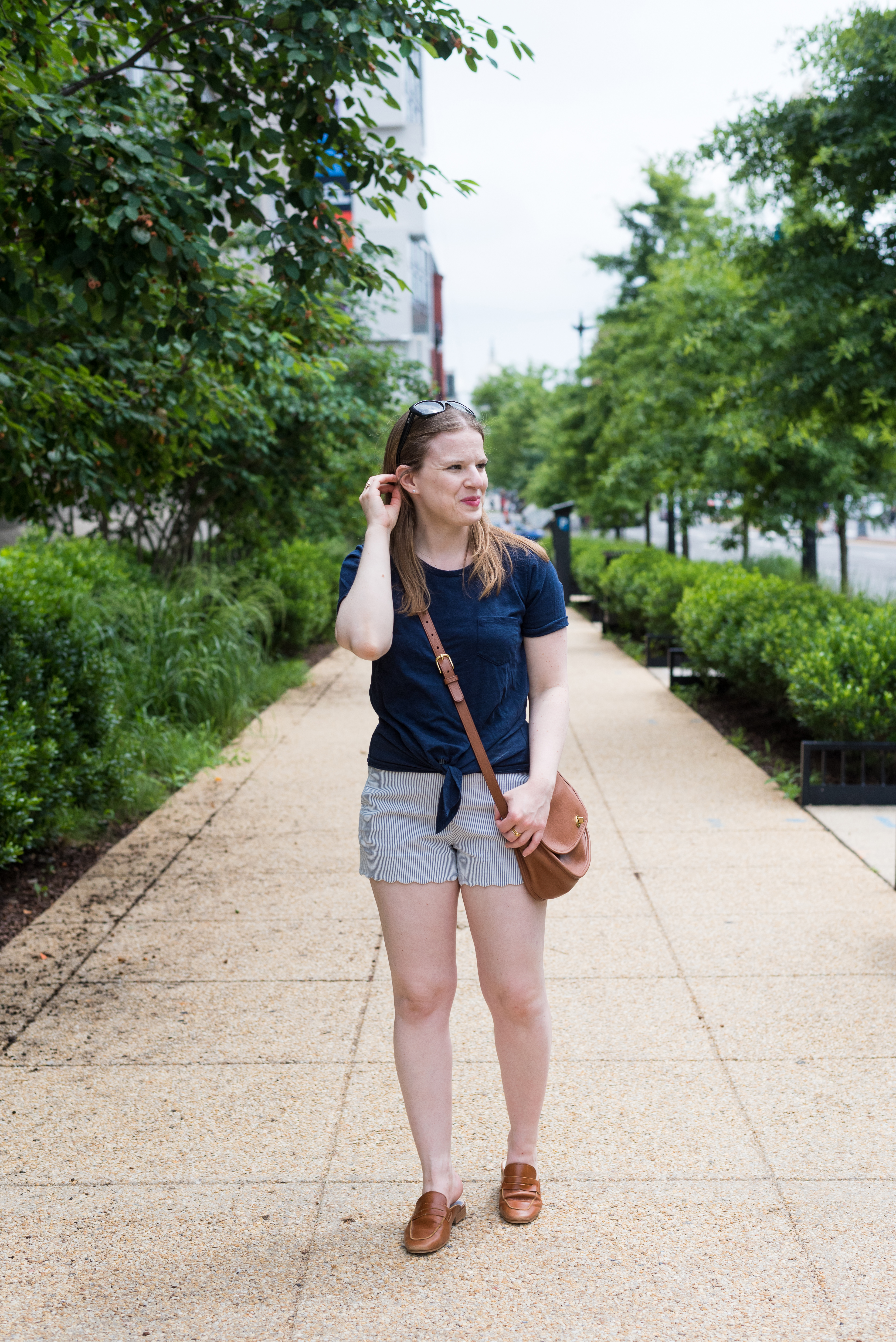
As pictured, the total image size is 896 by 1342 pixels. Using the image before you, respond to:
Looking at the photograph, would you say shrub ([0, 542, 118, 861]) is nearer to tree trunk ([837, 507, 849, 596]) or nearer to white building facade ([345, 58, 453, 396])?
tree trunk ([837, 507, 849, 596])

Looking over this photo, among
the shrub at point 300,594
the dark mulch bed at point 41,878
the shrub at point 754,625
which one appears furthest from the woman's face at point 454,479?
the shrub at point 300,594

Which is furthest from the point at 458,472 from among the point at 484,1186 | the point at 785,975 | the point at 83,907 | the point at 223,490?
the point at 223,490

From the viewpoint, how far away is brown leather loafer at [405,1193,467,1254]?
9.08 ft

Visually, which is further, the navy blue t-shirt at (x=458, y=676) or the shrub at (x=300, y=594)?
the shrub at (x=300, y=594)

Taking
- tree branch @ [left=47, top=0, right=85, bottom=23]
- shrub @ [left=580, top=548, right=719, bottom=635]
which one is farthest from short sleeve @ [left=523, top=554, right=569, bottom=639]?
shrub @ [left=580, top=548, right=719, bottom=635]

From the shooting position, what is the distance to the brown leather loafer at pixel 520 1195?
2.90 metres

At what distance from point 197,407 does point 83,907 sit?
282 centimetres

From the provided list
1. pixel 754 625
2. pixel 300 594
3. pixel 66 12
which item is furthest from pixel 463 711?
pixel 300 594

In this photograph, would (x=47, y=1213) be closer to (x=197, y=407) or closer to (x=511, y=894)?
(x=511, y=894)

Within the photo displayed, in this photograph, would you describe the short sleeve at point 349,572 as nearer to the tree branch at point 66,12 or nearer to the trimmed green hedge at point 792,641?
the tree branch at point 66,12

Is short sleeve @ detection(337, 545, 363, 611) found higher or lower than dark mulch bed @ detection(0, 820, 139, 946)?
higher

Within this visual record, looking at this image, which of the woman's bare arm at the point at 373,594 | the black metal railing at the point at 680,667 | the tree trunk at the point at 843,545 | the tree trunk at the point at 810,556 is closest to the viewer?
the woman's bare arm at the point at 373,594

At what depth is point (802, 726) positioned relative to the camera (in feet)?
28.9

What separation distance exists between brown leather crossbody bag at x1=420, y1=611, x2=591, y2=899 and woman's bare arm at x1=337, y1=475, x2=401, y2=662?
110 mm
